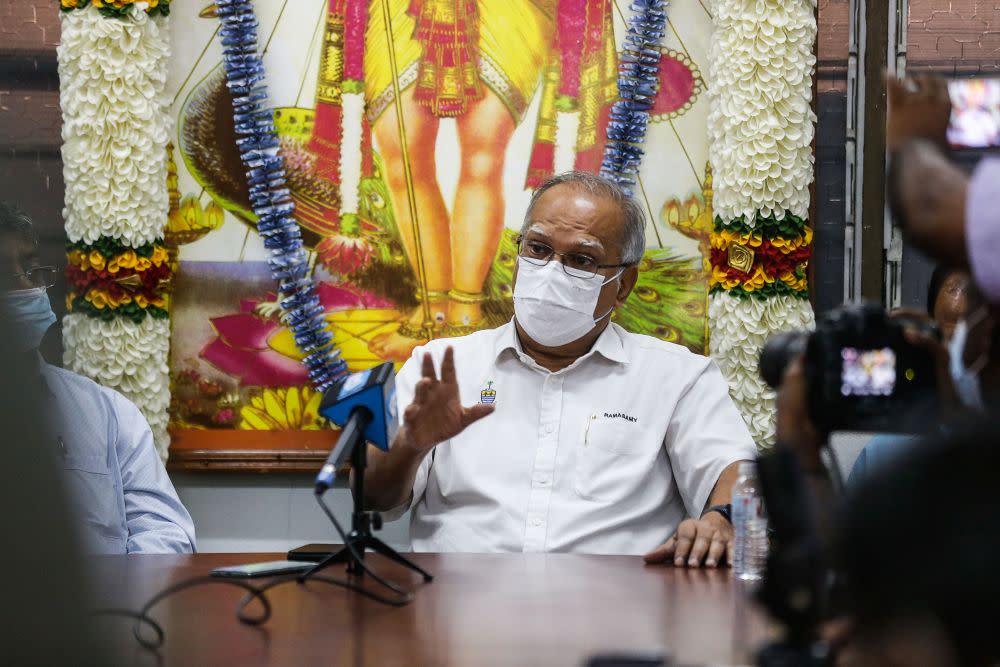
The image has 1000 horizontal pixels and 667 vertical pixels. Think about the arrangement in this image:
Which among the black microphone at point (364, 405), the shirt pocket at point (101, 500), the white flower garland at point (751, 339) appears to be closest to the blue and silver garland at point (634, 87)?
the white flower garland at point (751, 339)

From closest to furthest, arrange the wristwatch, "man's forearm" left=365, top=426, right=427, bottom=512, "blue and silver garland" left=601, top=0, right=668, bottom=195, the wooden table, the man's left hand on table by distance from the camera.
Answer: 1. the wooden table
2. the man's left hand on table
3. the wristwatch
4. "man's forearm" left=365, top=426, right=427, bottom=512
5. "blue and silver garland" left=601, top=0, right=668, bottom=195

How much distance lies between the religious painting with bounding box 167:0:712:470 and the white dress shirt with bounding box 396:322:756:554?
0.96 m

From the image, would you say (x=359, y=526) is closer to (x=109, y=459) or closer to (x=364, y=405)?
(x=364, y=405)

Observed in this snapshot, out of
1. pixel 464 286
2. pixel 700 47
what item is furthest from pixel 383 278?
pixel 700 47

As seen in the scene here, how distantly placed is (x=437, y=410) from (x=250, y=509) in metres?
2.10

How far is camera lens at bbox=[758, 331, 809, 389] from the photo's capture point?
111 centimetres

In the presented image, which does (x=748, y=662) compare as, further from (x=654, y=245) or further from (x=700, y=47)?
(x=700, y=47)

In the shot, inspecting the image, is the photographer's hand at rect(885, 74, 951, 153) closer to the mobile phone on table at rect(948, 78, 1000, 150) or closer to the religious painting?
the mobile phone on table at rect(948, 78, 1000, 150)

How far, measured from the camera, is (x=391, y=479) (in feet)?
8.12

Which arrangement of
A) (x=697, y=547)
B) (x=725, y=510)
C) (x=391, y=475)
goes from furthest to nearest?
(x=391, y=475) < (x=725, y=510) < (x=697, y=547)

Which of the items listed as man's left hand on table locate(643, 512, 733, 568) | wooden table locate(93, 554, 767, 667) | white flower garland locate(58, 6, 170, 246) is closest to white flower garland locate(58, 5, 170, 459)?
white flower garland locate(58, 6, 170, 246)

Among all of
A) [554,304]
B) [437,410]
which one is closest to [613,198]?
[554,304]

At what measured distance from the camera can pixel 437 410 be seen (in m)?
2.01

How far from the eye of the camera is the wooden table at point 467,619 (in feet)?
3.89
